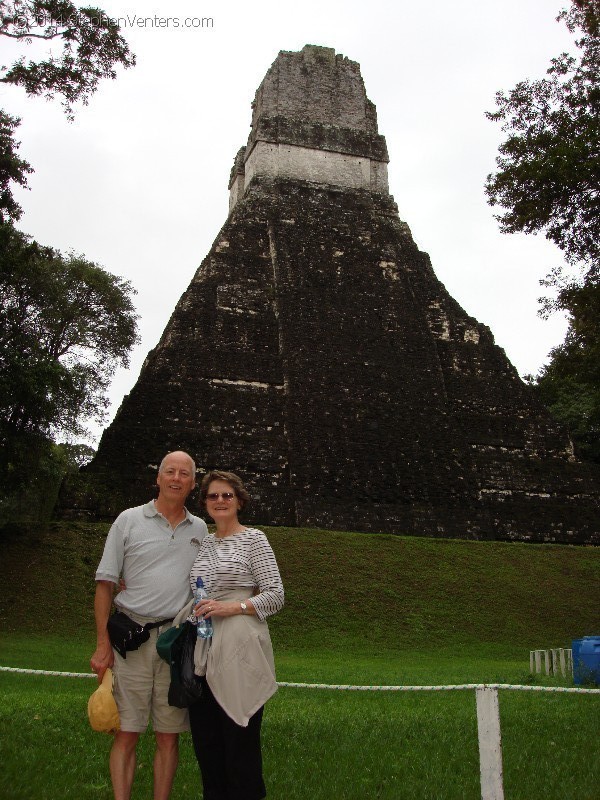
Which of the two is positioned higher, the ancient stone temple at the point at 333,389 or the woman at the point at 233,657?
the ancient stone temple at the point at 333,389

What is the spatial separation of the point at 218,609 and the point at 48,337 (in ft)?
67.7

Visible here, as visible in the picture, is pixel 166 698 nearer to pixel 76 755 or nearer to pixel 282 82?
pixel 76 755

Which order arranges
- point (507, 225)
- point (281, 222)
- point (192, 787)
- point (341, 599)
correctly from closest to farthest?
1. point (192, 787)
2. point (507, 225)
3. point (341, 599)
4. point (281, 222)

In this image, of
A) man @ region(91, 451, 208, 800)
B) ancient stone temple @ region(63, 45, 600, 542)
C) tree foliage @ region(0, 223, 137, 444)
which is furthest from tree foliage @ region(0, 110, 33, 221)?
man @ region(91, 451, 208, 800)

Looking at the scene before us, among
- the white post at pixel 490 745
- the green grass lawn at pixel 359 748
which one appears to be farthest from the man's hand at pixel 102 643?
the white post at pixel 490 745

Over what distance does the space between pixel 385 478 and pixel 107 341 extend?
11518 millimetres

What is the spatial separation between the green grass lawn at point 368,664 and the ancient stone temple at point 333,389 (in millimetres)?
1290

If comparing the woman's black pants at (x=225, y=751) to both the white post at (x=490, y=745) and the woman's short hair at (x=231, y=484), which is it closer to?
the woman's short hair at (x=231, y=484)

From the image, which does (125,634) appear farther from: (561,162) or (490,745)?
(561,162)

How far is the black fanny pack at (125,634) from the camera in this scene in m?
3.44

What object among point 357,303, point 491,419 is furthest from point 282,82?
point 491,419

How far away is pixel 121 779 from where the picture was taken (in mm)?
3338

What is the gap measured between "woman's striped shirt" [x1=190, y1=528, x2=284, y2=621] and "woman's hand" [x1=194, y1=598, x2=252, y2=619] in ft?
0.29

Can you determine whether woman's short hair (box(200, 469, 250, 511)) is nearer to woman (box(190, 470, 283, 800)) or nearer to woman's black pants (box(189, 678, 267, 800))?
woman (box(190, 470, 283, 800))
